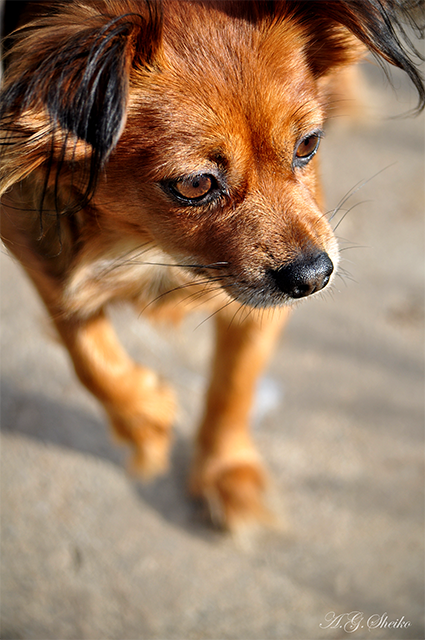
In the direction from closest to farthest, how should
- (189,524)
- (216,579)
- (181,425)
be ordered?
(216,579)
(189,524)
(181,425)

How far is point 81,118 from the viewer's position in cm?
127

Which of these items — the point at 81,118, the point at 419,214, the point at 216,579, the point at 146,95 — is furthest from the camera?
the point at 419,214

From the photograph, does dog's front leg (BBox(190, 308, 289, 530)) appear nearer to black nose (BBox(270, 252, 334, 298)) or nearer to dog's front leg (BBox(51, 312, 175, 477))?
dog's front leg (BBox(51, 312, 175, 477))

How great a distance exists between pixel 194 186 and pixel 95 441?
4.81 feet

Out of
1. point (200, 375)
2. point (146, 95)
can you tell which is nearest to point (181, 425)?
point (200, 375)

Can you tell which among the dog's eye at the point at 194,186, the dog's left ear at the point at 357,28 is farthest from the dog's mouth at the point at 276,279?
the dog's left ear at the point at 357,28

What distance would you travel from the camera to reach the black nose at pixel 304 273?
1.52 meters

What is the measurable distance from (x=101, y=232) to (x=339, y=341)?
4.67 feet

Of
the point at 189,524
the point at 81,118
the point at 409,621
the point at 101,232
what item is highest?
the point at 81,118

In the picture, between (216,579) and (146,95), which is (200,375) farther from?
(146,95)

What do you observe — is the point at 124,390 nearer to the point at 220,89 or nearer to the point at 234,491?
the point at 234,491

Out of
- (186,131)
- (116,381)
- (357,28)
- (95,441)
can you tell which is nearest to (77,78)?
(186,131)

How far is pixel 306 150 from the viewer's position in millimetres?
1627

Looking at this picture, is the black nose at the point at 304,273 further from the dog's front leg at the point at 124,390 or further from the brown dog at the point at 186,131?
the dog's front leg at the point at 124,390
